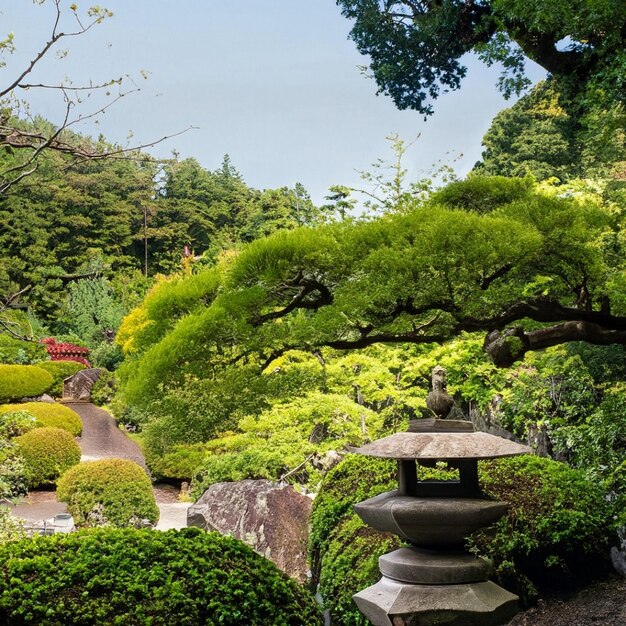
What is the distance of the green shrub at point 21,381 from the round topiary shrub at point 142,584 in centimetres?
1751

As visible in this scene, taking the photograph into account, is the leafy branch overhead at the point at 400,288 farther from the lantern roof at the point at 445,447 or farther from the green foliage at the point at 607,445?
the lantern roof at the point at 445,447

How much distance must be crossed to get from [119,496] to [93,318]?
61.6ft

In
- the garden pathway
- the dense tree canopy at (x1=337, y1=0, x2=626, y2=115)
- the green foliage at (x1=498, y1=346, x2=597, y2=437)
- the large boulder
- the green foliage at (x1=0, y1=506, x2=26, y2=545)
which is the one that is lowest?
the garden pathway

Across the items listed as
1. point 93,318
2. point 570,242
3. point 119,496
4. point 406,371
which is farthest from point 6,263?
point 570,242

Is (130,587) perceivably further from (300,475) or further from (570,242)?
(300,475)

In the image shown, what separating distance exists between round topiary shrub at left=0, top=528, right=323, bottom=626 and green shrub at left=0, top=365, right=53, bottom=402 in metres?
17.5

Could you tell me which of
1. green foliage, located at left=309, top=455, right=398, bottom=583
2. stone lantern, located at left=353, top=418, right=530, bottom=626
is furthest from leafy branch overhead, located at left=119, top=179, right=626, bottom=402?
stone lantern, located at left=353, top=418, right=530, bottom=626

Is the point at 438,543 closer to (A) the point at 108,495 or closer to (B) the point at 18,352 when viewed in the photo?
(A) the point at 108,495

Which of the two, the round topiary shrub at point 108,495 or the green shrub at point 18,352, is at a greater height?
the green shrub at point 18,352

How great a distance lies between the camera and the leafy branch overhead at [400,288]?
5652 mm

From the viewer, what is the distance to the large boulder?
8383 millimetres

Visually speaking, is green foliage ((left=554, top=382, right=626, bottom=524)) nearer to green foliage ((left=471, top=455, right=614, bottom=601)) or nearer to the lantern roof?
green foliage ((left=471, top=455, right=614, bottom=601))

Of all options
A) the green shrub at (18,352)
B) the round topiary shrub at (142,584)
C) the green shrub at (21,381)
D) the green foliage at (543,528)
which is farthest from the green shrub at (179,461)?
the round topiary shrub at (142,584)

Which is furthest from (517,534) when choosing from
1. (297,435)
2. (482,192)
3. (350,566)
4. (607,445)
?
(297,435)
